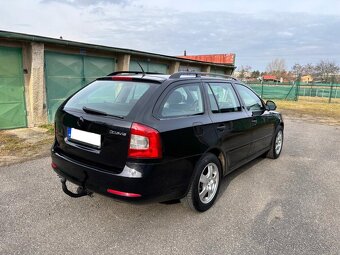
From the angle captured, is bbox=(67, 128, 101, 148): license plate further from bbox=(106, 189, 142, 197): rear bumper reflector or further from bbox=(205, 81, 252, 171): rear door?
bbox=(205, 81, 252, 171): rear door

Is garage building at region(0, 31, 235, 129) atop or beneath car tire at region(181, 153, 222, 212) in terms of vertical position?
atop

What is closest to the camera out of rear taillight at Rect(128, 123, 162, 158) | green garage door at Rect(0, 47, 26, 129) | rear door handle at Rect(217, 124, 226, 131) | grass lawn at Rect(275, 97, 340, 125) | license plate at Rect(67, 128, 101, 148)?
rear taillight at Rect(128, 123, 162, 158)

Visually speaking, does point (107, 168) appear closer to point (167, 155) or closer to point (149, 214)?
point (167, 155)

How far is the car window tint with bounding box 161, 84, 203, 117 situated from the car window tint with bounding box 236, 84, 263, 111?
1301 millimetres

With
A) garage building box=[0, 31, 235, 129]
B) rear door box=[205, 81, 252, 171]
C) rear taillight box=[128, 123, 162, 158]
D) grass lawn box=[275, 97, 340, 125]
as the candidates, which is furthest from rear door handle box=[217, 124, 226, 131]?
grass lawn box=[275, 97, 340, 125]

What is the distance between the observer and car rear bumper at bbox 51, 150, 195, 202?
261 cm

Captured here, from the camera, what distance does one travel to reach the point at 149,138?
8.54ft

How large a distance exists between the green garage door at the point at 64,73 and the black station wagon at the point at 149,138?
5.95 meters

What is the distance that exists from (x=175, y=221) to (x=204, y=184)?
1.85 feet

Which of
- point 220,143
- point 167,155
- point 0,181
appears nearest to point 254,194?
point 220,143

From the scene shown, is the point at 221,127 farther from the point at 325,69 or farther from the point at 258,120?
the point at 325,69

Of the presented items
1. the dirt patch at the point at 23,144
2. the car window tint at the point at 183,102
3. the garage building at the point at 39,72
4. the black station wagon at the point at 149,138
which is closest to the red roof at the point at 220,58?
the garage building at the point at 39,72

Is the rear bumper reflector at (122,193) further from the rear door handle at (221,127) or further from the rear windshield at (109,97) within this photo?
the rear door handle at (221,127)

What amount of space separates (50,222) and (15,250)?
0.51 meters
